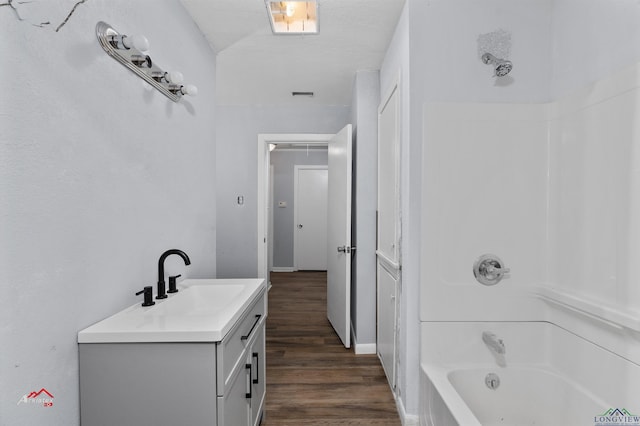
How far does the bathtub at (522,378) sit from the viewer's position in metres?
1.32

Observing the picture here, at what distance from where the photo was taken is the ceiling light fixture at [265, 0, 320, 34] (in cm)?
195

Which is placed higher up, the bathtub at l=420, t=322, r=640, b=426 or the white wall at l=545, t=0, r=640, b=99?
the white wall at l=545, t=0, r=640, b=99

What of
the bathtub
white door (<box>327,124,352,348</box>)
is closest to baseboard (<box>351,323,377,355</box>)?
white door (<box>327,124,352,348</box>)

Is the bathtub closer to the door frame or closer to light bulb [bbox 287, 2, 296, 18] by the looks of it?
light bulb [bbox 287, 2, 296, 18]

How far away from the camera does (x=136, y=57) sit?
4.38 ft

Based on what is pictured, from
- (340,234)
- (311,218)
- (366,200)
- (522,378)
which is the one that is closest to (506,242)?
(522,378)

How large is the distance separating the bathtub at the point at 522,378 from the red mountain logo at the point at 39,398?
1322 millimetres

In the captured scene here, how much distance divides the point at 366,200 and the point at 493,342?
4.90 ft

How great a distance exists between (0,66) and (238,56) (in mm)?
1947

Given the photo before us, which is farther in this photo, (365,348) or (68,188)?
(365,348)

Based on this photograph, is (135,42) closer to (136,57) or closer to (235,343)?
(136,57)

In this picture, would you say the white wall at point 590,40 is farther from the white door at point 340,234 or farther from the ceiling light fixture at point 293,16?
the white door at point 340,234

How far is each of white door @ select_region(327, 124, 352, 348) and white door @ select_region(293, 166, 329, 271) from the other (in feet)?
9.72

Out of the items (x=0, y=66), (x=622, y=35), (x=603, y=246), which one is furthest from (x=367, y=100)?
(x=0, y=66)
